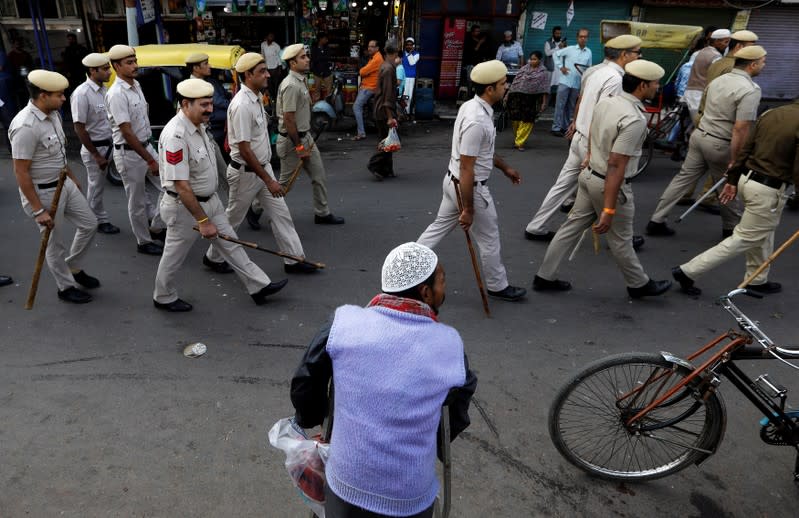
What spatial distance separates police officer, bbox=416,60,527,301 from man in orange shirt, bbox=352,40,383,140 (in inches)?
247

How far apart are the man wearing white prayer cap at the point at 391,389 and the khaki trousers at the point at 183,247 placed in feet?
9.55

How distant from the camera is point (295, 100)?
6180 millimetres

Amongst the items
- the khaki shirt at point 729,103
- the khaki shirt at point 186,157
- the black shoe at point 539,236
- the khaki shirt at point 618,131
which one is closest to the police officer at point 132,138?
the khaki shirt at point 186,157

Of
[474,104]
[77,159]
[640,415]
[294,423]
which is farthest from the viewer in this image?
[77,159]

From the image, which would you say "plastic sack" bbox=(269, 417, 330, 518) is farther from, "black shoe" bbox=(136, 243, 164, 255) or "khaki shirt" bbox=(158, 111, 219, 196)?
"black shoe" bbox=(136, 243, 164, 255)

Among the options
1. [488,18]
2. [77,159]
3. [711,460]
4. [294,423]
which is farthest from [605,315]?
[488,18]

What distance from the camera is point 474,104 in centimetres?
462

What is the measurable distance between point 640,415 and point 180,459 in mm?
2488

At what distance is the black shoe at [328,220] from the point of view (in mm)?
6809

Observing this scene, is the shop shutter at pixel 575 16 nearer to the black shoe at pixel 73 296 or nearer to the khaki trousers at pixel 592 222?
the khaki trousers at pixel 592 222

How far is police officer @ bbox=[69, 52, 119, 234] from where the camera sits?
5961mm

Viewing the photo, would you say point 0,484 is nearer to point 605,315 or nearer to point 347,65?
point 605,315

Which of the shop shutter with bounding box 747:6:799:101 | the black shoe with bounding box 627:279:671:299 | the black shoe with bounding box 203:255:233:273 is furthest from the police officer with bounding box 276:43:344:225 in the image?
the shop shutter with bounding box 747:6:799:101

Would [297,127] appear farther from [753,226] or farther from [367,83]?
[367,83]
